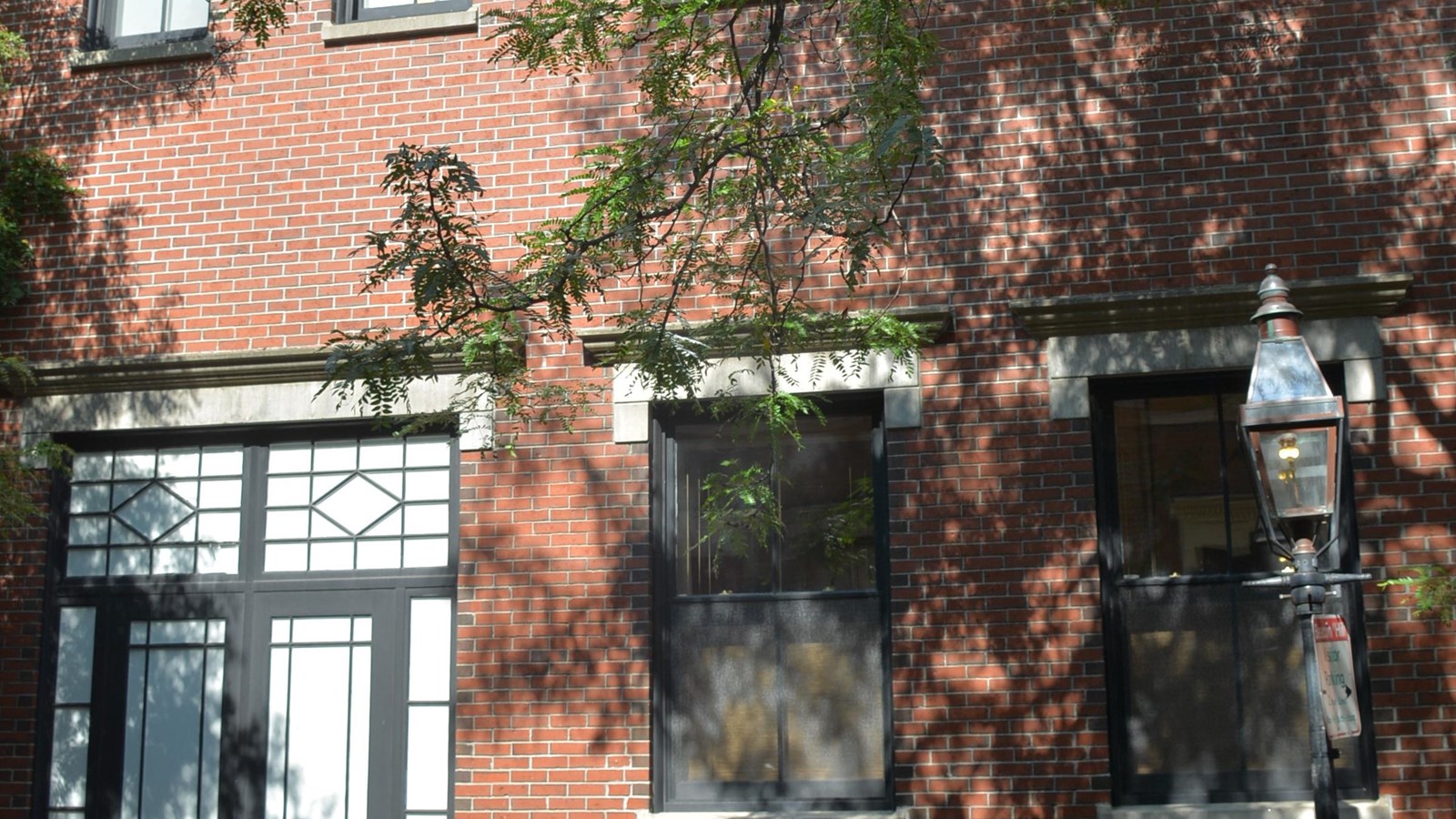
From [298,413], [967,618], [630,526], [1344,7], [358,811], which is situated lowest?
[358,811]

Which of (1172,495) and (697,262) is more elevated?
(697,262)

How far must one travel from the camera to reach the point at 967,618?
28.8ft

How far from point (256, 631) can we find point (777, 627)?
10.9 feet

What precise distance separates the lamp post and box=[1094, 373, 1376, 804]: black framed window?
2458 mm

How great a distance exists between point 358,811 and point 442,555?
1.62m

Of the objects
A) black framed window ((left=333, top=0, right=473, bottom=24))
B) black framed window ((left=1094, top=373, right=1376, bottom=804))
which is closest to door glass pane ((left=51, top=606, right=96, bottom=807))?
black framed window ((left=333, top=0, right=473, bottom=24))

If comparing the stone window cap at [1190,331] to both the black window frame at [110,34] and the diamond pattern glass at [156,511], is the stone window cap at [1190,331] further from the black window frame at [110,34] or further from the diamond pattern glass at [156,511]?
the black window frame at [110,34]

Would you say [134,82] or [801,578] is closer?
[801,578]

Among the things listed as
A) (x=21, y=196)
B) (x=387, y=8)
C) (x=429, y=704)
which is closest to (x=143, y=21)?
(x=21, y=196)

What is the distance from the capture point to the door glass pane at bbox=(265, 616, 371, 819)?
9.55 m

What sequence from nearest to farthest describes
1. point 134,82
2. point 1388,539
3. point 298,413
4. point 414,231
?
point 414,231 → point 1388,539 → point 298,413 → point 134,82

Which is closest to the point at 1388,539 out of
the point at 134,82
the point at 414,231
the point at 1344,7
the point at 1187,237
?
the point at 1187,237

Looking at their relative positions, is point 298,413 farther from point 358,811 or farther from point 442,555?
point 358,811

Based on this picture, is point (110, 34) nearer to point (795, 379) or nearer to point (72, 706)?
point (72, 706)
